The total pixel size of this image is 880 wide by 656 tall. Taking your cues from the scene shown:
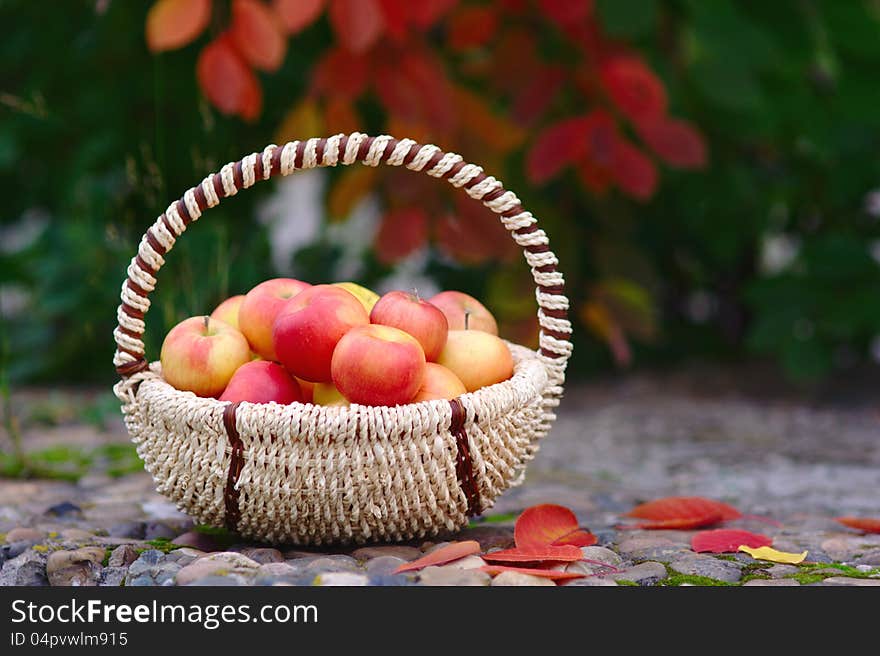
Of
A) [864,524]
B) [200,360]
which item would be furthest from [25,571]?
[864,524]

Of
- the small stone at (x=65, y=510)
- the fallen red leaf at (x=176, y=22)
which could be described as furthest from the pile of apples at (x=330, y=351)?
the fallen red leaf at (x=176, y=22)

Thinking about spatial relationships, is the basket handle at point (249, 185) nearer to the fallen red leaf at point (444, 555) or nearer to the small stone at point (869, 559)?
the fallen red leaf at point (444, 555)

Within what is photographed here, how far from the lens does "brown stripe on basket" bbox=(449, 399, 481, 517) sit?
62.6 inches

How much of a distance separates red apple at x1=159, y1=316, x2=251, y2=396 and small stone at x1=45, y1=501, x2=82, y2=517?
0.55 m

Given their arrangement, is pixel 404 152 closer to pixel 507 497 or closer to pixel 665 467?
pixel 507 497

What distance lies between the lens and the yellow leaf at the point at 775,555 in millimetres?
1691

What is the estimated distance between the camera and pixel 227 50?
8.68 ft

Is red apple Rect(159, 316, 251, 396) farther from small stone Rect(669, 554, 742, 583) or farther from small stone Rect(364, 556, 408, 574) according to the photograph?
small stone Rect(669, 554, 742, 583)

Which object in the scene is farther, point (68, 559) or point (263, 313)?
point (263, 313)

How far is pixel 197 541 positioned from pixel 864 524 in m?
1.23

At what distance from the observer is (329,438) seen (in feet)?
5.05

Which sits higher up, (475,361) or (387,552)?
(475,361)

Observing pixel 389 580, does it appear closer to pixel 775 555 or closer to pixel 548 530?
pixel 548 530

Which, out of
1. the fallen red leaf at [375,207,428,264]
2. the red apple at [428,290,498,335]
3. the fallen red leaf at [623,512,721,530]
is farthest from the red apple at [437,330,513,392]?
the fallen red leaf at [375,207,428,264]
